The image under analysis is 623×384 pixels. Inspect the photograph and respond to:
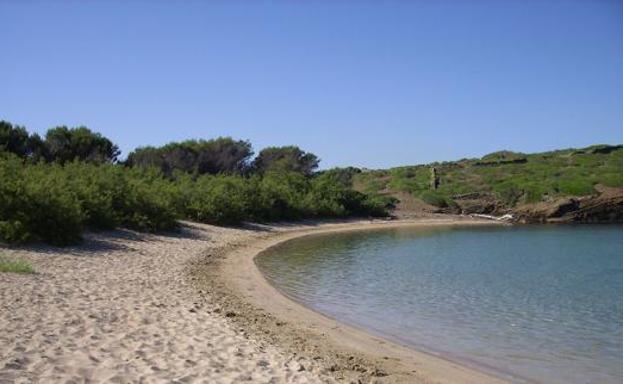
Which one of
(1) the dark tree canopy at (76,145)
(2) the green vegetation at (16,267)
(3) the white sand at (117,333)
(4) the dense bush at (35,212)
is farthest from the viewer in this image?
(1) the dark tree canopy at (76,145)

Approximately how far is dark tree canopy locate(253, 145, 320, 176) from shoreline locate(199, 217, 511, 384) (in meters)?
61.6

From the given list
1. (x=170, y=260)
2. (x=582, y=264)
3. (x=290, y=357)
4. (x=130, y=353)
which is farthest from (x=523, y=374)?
(x=582, y=264)

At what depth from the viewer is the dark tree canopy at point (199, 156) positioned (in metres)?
65.7

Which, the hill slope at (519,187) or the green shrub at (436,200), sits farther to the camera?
the green shrub at (436,200)

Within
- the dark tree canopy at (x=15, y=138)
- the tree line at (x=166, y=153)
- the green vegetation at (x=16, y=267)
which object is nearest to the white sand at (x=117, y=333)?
the green vegetation at (x=16, y=267)

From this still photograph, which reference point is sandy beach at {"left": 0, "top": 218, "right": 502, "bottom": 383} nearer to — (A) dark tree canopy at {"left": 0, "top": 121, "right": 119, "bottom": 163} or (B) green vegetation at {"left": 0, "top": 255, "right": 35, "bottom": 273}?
(B) green vegetation at {"left": 0, "top": 255, "right": 35, "bottom": 273}

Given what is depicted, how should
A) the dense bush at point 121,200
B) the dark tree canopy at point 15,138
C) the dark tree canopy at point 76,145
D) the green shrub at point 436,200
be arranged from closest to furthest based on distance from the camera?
the dense bush at point 121,200 < the dark tree canopy at point 15,138 < the dark tree canopy at point 76,145 < the green shrub at point 436,200

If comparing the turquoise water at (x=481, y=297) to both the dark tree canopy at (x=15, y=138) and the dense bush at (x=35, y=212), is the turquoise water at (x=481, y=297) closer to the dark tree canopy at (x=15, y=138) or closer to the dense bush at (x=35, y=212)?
the dense bush at (x=35, y=212)

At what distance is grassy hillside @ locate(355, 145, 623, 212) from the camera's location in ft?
225

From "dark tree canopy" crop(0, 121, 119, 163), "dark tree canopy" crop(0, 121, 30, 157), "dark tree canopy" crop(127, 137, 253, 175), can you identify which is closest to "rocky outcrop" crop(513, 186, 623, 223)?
"dark tree canopy" crop(127, 137, 253, 175)

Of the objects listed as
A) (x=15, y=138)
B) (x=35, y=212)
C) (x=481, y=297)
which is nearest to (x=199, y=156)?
(x=15, y=138)

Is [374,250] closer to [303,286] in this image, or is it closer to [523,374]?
[303,286]

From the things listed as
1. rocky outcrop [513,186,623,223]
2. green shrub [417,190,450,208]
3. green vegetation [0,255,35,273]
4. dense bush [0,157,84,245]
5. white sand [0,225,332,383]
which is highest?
green shrub [417,190,450,208]

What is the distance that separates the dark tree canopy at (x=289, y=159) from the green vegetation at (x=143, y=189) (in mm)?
159
